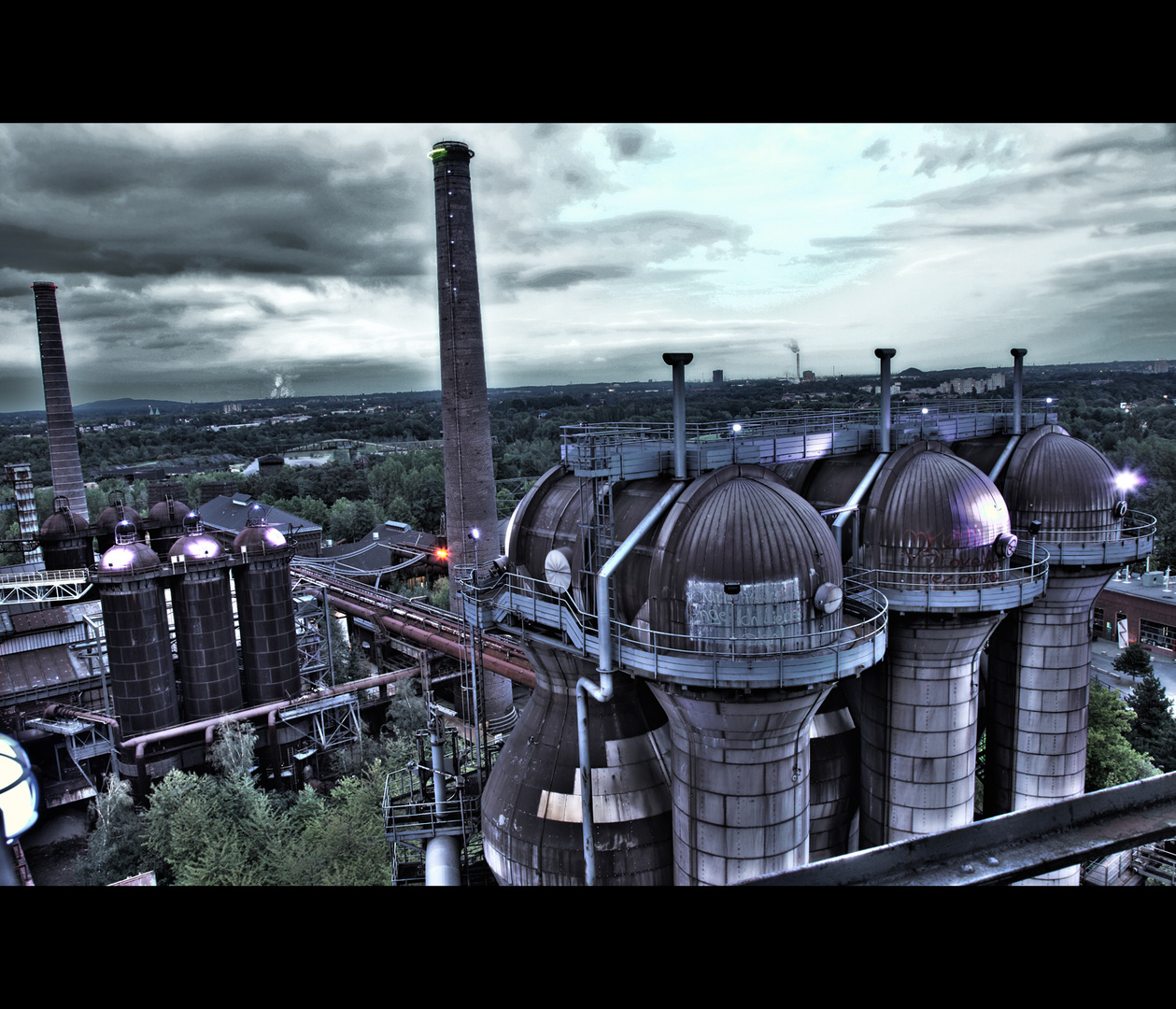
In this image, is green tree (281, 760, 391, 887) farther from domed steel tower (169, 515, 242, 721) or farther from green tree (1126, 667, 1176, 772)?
green tree (1126, 667, 1176, 772)

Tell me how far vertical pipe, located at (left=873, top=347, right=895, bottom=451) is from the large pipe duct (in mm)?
18802

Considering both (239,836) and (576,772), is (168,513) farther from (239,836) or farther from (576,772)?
(576,772)

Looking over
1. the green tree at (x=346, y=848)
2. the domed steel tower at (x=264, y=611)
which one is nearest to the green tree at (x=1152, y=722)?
the green tree at (x=346, y=848)

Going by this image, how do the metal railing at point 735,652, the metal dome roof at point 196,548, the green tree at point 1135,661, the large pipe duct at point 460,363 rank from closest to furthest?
the metal railing at point 735,652
the metal dome roof at point 196,548
the large pipe duct at point 460,363
the green tree at point 1135,661

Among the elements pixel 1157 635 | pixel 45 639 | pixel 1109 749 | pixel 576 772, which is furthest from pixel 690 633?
pixel 1157 635

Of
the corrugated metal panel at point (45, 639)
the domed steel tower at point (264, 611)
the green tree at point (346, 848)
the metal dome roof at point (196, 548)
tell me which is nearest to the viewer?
the green tree at point (346, 848)

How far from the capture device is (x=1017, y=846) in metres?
4.85

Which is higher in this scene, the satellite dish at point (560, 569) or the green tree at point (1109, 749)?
the satellite dish at point (560, 569)

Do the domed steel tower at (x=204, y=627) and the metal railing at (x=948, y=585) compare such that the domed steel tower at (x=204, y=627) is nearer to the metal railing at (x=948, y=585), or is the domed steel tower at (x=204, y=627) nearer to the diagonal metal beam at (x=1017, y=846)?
the metal railing at (x=948, y=585)

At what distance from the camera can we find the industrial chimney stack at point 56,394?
52.3 metres

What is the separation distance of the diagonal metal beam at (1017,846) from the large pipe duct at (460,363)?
30.7 m

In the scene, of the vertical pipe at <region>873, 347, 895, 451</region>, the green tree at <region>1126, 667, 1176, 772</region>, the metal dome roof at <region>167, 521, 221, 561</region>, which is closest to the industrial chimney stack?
the metal dome roof at <region>167, 521, 221, 561</region>
